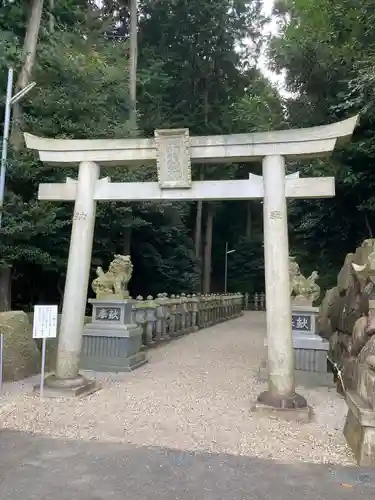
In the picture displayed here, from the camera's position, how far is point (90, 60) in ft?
41.3

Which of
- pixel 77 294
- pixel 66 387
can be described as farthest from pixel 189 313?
pixel 66 387

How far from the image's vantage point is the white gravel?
4.34 metres

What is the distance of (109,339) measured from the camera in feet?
26.5

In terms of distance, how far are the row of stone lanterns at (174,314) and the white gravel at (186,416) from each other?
2.52m

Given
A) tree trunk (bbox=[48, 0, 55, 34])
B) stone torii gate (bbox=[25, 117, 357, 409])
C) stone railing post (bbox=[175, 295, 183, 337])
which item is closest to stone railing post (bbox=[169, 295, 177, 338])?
stone railing post (bbox=[175, 295, 183, 337])

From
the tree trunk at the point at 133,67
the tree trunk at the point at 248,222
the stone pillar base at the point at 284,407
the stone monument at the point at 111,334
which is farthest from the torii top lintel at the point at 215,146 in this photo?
the tree trunk at the point at 248,222

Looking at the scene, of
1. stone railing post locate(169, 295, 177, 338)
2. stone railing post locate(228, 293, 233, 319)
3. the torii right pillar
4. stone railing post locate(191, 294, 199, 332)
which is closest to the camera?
the torii right pillar

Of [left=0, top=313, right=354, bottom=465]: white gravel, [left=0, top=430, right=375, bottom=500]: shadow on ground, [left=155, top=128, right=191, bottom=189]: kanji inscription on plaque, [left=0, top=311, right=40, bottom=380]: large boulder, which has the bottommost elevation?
[left=0, top=430, right=375, bottom=500]: shadow on ground

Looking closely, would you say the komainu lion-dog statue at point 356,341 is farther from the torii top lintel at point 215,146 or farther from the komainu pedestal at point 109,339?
the komainu pedestal at point 109,339

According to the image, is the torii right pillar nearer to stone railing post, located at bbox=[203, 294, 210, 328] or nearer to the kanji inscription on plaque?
the kanji inscription on plaque

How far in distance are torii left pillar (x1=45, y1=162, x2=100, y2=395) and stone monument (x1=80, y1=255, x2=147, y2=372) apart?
4.90 feet

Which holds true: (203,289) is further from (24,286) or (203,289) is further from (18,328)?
(18,328)

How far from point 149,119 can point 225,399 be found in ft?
45.1

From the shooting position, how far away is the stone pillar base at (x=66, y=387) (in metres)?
5.89
